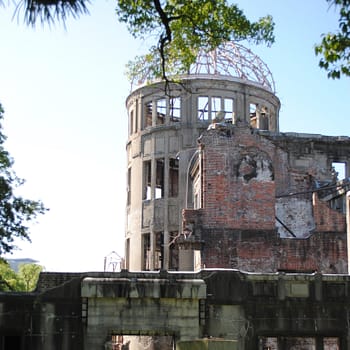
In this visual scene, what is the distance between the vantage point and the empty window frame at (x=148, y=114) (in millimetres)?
39531

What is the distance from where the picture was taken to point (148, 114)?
131ft

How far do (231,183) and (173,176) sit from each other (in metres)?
12.9

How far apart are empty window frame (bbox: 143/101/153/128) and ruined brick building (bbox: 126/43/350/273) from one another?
0.05 metres

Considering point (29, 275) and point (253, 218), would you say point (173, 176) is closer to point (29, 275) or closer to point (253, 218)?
point (253, 218)

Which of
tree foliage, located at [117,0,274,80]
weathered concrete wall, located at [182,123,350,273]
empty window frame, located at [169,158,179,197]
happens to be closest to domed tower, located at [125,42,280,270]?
empty window frame, located at [169,158,179,197]

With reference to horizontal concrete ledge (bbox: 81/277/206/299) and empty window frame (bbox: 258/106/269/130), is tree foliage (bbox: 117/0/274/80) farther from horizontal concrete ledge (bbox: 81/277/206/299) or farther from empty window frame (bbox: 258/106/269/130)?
empty window frame (bbox: 258/106/269/130)

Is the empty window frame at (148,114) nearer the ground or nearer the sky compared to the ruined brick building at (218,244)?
nearer the sky

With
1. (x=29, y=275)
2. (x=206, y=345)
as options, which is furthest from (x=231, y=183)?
(x=29, y=275)

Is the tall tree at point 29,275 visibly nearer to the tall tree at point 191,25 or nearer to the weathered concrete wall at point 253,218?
the weathered concrete wall at point 253,218

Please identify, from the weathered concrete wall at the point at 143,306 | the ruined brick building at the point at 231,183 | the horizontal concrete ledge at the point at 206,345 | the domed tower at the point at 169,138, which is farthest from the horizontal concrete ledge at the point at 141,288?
the domed tower at the point at 169,138

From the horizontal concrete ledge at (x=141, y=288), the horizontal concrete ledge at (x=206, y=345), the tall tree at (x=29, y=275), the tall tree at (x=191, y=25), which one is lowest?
the horizontal concrete ledge at (x=206, y=345)

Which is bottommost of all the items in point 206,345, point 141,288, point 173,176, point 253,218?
A: point 206,345

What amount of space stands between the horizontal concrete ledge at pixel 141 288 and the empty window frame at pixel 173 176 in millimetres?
19755

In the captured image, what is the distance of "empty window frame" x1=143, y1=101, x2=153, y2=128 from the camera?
3953cm
